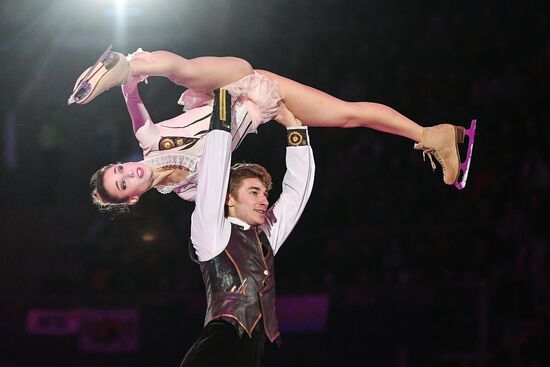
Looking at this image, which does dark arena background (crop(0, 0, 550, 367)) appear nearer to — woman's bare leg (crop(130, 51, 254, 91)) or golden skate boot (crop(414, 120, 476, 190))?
golden skate boot (crop(414, 120, 476, 190))

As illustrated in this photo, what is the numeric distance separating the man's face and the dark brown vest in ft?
0.24

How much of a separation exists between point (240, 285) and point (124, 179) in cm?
68

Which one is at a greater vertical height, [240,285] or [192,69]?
[192,69]

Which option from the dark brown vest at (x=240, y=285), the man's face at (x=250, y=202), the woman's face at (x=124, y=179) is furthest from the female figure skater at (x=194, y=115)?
the dark brown vest at (x=240, y=285)

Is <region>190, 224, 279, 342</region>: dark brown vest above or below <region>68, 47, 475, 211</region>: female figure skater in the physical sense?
below

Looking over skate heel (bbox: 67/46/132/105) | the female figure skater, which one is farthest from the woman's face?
skate heel (bbox: 67/46/132/105)

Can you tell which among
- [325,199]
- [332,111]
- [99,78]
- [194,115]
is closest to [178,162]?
[194,115]

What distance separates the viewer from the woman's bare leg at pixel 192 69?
3.63 meters

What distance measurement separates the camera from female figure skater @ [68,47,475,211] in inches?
143

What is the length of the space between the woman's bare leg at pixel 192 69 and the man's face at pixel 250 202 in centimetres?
45

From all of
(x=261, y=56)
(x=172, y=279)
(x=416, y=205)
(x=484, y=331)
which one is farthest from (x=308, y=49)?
(x=484, y=331)

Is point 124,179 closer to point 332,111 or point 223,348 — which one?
point 223,348

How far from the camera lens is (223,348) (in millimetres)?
3387

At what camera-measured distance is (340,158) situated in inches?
265
